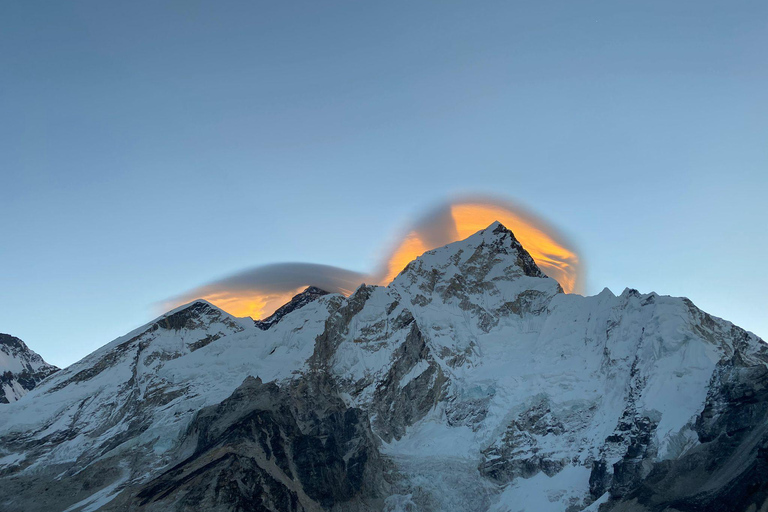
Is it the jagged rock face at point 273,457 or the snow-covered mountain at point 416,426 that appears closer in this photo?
the snow-covered mountain at point 416,426

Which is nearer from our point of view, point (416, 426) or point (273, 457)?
point (273, 457)

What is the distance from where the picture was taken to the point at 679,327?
165 m

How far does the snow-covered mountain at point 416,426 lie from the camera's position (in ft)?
439

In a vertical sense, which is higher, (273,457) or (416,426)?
(273,457)

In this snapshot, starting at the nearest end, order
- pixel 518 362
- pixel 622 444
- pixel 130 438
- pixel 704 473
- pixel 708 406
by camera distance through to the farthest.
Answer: pixel 704 473 → pixel 708 406 → pixel 622 444 → pixel 130 438 → pixel 518 362

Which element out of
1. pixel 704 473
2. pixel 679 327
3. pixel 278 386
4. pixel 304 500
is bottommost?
pixel 704 473

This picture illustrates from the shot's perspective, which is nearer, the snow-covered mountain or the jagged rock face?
the snow-covered mountain

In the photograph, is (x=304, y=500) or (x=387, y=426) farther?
(x=387, y=426)

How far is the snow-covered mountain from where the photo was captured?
13375 centimetres

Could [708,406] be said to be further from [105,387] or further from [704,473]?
[105,387]

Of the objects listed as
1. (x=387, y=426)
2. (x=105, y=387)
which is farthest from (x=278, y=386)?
(x=105, y=387)

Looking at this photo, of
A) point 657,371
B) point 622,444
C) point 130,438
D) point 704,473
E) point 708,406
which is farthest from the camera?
point 130,438

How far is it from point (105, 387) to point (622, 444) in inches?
5260

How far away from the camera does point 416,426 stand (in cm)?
17862
